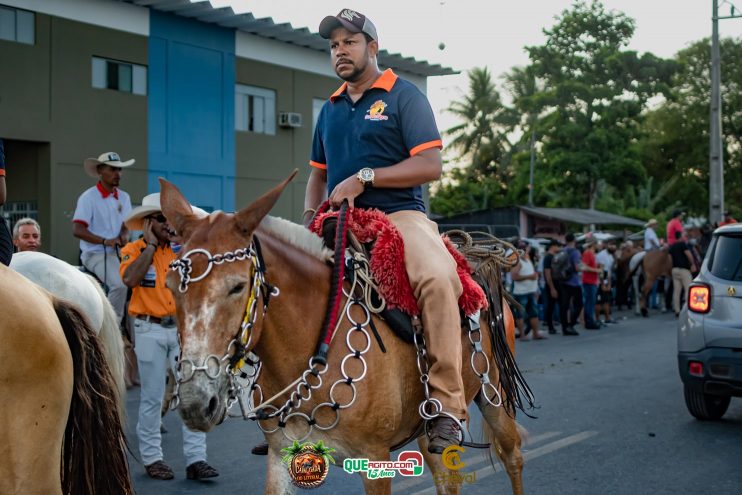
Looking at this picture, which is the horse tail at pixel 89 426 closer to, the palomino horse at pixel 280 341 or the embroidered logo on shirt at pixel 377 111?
the palomino horse at pixel 280 341

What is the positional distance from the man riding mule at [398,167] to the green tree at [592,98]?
3693cm

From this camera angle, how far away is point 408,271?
3.81 meters

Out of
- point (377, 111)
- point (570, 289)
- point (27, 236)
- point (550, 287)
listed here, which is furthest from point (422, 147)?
point (570, 289)

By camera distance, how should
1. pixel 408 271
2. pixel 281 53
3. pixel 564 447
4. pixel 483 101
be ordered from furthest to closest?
1. pixel 483 101
2. pixel 281 53
3. pixel 564 447
4. pixel 408 271

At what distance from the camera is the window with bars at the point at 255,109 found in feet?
66.6

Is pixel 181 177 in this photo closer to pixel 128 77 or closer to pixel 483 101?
pixel 128 77

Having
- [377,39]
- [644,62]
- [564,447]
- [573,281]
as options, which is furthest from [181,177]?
[644,62]

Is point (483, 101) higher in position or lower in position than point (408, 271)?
higher

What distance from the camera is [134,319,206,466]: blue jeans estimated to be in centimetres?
649

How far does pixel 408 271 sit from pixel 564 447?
4.15 metres

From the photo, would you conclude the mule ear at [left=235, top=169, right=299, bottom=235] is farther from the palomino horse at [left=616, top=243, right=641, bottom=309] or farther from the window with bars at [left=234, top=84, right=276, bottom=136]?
the palomino horse at [left=616, top=243, right=641, bottom=309]

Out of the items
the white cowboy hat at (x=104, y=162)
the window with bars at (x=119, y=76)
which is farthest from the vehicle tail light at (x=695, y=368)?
the window with bars at (x=119, y=76)

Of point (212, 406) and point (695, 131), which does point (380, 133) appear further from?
point (695, 131)

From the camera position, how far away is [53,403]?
9.96 feet
